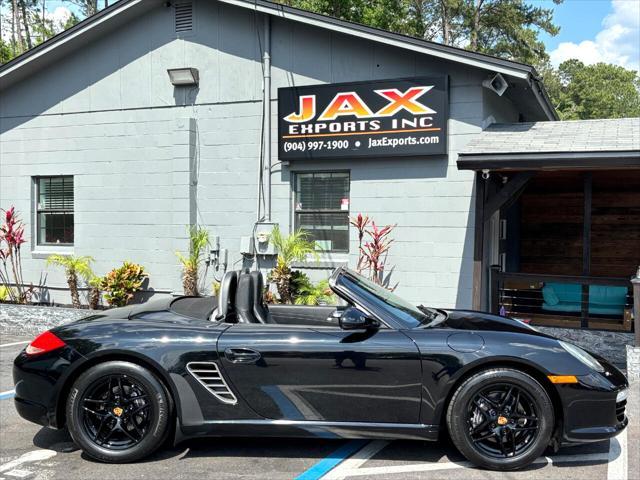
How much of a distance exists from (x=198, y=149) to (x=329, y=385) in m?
6.69

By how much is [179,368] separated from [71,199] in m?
7.76

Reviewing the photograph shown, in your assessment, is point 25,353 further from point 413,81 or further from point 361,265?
point 413,81

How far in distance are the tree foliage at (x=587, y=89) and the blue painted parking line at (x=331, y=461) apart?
35.3 meters

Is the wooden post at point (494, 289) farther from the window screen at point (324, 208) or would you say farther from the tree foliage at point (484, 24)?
the tree foliage at point (484, 24)

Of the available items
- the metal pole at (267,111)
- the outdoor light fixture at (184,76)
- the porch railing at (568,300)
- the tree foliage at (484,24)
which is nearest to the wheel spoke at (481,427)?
the porch railing at (568,300)

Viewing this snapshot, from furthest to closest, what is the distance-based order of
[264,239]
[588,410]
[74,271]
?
[74,271] < [264,239] < [588,410]

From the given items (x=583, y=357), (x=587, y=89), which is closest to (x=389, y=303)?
(x=583, y=357)

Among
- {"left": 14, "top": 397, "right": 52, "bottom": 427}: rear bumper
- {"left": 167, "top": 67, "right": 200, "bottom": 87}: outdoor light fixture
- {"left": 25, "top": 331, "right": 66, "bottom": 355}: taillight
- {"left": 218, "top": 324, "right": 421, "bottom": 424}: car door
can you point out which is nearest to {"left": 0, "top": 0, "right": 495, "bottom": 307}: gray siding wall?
{"left": 167, "top": 67, "right": 200, "bottom": 87}: outdoor light fixture

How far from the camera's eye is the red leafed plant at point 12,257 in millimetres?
10212

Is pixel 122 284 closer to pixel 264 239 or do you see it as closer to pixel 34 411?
pixel 264 239

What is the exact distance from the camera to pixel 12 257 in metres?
10.5

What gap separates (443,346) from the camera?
381 cm

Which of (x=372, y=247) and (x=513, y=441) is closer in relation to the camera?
(x=513, y=441)

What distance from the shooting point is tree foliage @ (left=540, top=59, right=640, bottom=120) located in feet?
125
